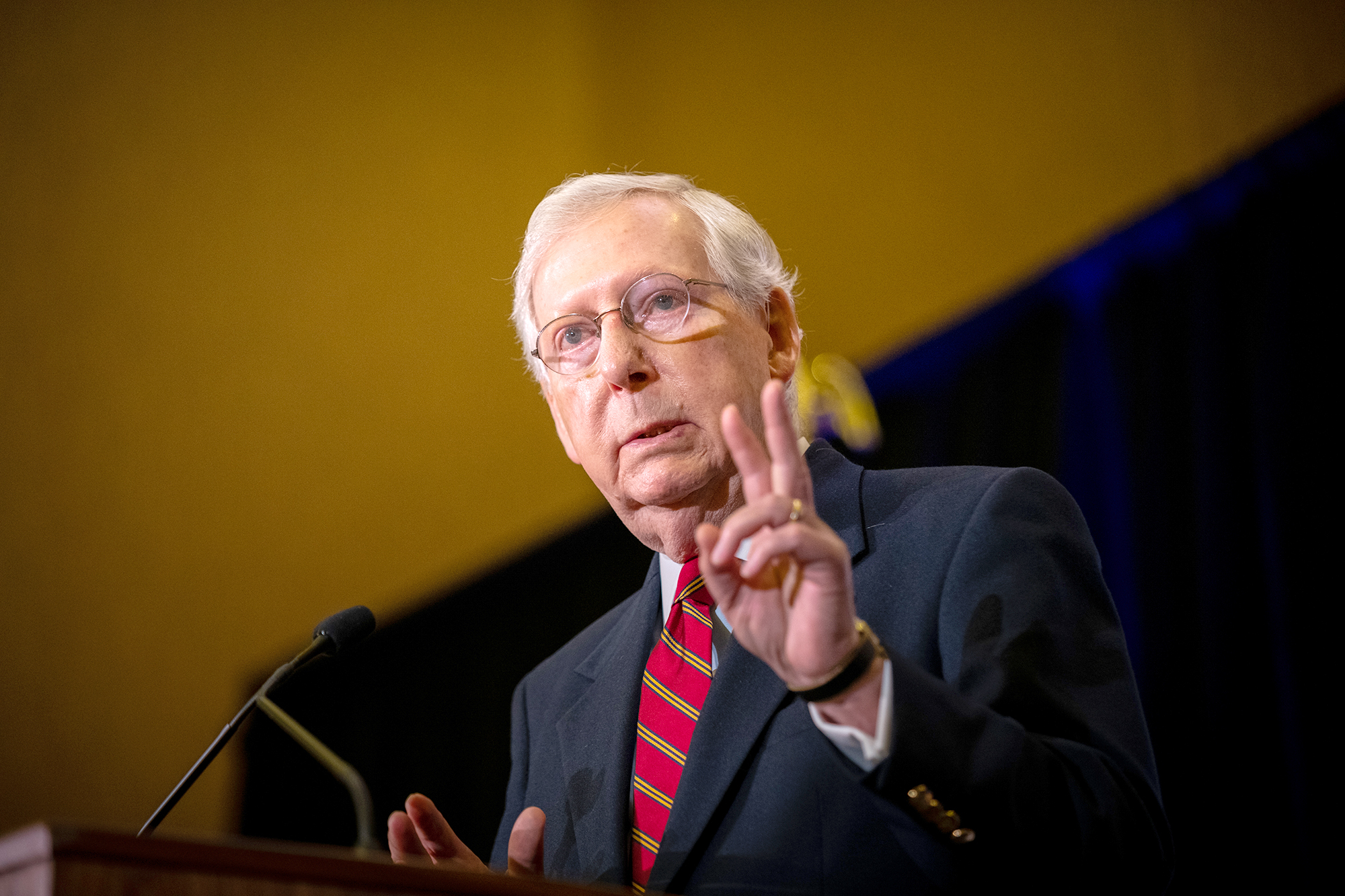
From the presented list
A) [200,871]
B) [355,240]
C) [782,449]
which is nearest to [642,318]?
[782,449]

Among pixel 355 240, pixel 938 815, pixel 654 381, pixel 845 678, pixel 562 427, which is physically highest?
pixel 355 240

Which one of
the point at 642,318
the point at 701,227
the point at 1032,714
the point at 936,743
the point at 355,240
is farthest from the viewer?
the point at 355,240

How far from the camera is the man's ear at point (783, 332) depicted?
74.7 inches

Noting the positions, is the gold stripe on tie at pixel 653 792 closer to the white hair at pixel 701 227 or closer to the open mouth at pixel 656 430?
the open mouth at pixel 656 430

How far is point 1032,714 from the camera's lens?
1.17 meters

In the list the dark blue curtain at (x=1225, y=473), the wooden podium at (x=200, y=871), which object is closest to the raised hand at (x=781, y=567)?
the wooden podium at (x=200, y=871)

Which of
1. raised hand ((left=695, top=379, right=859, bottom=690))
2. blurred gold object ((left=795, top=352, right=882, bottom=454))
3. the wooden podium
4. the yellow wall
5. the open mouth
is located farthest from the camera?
blurred gold object ((left=795, top=352, right=882, bottom=454))

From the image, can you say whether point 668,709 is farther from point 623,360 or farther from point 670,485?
point 623,360

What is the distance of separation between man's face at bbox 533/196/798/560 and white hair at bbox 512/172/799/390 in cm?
2

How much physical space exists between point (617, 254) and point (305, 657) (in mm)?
791

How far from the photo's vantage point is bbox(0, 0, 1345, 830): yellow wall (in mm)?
3613

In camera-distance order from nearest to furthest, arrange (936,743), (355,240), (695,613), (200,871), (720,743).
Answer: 1. (200,871)
2. (936,743)
3. (720,743)
4. (695,613)
5. (355,240)

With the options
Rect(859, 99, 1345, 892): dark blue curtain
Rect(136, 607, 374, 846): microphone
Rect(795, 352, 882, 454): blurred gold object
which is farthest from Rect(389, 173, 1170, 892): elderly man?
Rect(795, 352, 882, 454): blurred gold object

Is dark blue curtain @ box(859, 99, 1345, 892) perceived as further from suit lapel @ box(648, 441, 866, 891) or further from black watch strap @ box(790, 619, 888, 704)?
black watch strap @ box(790, 619, 888, 704)
